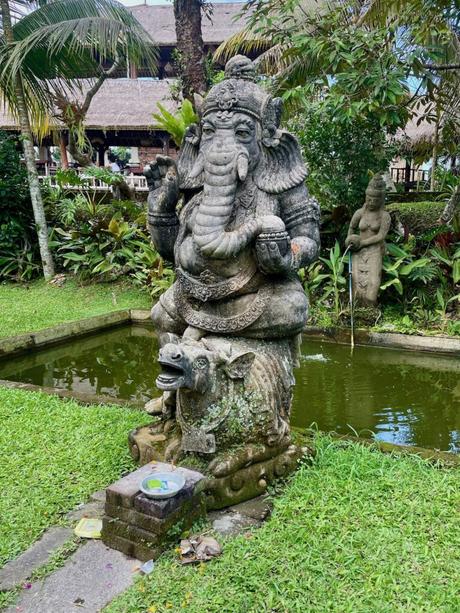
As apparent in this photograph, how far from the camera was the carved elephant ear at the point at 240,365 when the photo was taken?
2628 millimetres

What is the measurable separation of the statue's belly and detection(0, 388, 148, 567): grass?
46.1 inches

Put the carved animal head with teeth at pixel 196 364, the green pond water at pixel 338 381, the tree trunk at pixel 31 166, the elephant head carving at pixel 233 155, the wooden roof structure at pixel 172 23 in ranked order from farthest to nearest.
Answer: the wooden roof structure at pixel 172 23
the tree trunk at pixel 31 166
the green pond water at pixel 338 381
the elephant head carving at pixel 233 155
the carved animal head with teeth at pixel 196 364

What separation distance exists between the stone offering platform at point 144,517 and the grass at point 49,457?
404 millimetres

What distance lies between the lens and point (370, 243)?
23.2ft

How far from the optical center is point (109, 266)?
9.09 metres

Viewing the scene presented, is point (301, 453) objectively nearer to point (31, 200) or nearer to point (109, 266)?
point (109, 266)

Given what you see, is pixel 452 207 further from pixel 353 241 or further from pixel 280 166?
pixel 280 166

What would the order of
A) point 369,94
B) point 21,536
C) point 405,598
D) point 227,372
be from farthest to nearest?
point 369,94, point 227,372, point 21,536, point 405,598

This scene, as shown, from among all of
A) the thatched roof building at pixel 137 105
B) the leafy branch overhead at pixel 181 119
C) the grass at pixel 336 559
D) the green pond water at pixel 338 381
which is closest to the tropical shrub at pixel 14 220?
the leafy branch overhead at pixel 181 119

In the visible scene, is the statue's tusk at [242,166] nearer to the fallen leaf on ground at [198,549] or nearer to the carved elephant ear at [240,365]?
the carved elephant ear at [240,365]

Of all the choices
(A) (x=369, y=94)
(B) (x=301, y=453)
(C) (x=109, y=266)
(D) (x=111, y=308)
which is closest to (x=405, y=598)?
(B) (x=301, y=453)

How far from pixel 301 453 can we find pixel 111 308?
5.41m

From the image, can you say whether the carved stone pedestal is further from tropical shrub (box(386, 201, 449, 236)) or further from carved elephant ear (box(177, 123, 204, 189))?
tropical shrub (box(386, 201, 449, 236))

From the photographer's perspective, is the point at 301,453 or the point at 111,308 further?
the point at 111,308
